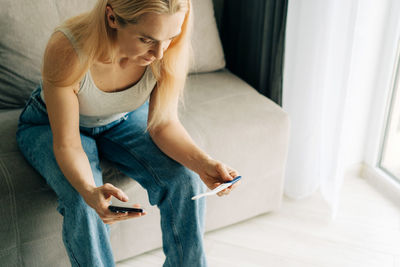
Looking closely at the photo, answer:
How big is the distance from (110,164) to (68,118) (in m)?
0.24

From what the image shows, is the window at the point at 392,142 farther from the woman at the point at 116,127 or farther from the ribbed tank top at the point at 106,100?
the ribbed tank top at the point at 106,100

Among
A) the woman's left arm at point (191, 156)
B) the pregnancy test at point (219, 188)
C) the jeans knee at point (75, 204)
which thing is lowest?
the jeans knee at point (75, 204)

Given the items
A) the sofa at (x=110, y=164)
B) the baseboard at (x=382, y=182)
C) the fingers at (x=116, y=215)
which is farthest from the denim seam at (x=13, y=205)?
the baseboard at (x=382, y=182)

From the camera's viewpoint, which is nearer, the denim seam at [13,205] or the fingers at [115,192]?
the fingers at [115,192]

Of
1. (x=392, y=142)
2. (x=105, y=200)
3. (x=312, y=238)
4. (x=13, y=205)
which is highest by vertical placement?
(x=105, y=200)

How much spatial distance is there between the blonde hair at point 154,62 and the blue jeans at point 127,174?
0.10 m

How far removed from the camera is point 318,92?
1.59 metres

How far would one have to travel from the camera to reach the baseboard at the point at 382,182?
1772 millimetres

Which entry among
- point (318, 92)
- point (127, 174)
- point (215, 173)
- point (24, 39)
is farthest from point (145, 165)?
point (318, 92)

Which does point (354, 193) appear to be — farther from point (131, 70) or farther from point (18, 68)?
point (18, 68)

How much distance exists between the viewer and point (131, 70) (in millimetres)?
1188

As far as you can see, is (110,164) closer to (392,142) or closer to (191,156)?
(191,156)

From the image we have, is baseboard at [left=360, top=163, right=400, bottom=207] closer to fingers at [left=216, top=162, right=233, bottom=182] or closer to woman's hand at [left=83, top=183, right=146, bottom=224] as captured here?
fingers at [left=216, top=162, right=233, bottom=182]

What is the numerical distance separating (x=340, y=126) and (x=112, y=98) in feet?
2.72
